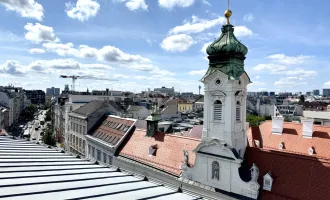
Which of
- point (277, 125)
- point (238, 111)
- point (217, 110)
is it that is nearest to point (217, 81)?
point (217, 110)

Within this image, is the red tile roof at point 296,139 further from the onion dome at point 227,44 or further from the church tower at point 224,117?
the onion dome at point 227,44

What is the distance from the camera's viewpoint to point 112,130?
1693 inches

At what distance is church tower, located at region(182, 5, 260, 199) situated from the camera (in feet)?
78.4

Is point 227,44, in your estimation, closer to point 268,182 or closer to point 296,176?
point 268,182

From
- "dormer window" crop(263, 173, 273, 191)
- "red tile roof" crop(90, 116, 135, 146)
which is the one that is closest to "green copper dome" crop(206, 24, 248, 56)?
"dormer window" crop(263, 173, 273, 191)

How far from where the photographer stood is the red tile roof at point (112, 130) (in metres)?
40.1

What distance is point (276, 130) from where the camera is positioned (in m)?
36.5

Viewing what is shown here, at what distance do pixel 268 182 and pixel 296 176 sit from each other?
92.1 inches

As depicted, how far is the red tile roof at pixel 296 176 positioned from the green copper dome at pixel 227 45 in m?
10.3

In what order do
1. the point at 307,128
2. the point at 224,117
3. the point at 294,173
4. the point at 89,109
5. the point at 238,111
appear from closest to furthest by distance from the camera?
the point at 294,173, the point at 224,117, the point at 238,111, the point at 307,128, the point at 89,109

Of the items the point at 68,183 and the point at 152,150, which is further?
the point at 152,150

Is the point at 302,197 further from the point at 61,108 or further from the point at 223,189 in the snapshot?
the point at 61,108

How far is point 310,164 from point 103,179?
1716 centimetres

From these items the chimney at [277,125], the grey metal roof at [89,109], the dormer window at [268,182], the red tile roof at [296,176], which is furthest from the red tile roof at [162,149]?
the grey metal roof at [89,109]
